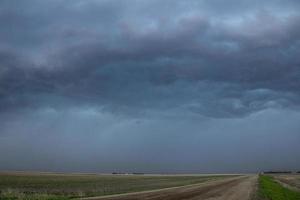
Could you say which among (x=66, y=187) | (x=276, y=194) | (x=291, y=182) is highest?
(x=291, y=182)

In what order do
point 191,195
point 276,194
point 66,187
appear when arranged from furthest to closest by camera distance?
point 66,187
point 276,194
point 191,195

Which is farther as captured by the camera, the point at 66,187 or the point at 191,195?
the point at 66,187

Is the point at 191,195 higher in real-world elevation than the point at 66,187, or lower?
lower

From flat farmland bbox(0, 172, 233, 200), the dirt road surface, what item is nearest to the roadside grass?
the dirt road surface

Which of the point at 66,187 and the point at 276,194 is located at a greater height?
the point at 66,187

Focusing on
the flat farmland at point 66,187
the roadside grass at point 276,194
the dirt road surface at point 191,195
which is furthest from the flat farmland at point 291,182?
the dirt road surface at point 191,195

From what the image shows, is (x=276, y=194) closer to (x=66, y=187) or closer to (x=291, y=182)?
(x=66, y=187)

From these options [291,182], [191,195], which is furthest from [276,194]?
[291,182]

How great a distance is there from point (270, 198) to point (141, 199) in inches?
501

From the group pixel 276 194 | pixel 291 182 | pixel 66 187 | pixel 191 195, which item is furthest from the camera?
pixel 291 182

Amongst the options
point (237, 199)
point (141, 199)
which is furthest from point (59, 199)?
point (237, 199)

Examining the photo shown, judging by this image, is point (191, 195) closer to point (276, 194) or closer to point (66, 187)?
point (276, 194)

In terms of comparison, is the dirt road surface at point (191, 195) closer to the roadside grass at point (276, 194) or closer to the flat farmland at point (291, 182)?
the roadside grass at point (276, 194)

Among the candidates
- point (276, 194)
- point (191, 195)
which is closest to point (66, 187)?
point (191, 195)
